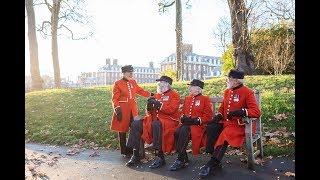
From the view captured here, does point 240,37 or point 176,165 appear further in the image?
point 240,37

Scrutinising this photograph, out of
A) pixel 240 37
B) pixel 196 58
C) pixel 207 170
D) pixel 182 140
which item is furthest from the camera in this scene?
pixel 196 58

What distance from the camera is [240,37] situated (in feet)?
42.6

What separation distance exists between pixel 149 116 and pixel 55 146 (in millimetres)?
3661

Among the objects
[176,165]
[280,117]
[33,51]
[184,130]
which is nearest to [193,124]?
[184,130]

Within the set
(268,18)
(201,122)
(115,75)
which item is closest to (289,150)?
(201,122)

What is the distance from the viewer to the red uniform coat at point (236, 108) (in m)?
5.82

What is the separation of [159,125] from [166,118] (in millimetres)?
333

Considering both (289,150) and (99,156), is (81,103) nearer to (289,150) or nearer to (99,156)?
(99,156)

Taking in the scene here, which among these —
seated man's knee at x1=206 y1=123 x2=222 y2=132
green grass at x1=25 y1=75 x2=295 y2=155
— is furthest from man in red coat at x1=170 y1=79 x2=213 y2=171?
green grass at x1=25 y1=75 x2=295 y2=155

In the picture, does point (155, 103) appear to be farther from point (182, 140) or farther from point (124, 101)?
point (124, 101)

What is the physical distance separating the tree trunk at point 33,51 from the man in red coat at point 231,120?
17143mm

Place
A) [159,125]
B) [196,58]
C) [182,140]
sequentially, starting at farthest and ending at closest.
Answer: [196,58]
[159,125]
[182,140]

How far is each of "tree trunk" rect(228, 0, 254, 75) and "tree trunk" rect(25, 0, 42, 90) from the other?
12265 mm

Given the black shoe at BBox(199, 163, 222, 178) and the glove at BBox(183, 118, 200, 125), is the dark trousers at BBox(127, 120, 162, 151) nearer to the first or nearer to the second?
the glove at BBox(183, 118, 200, 125)
